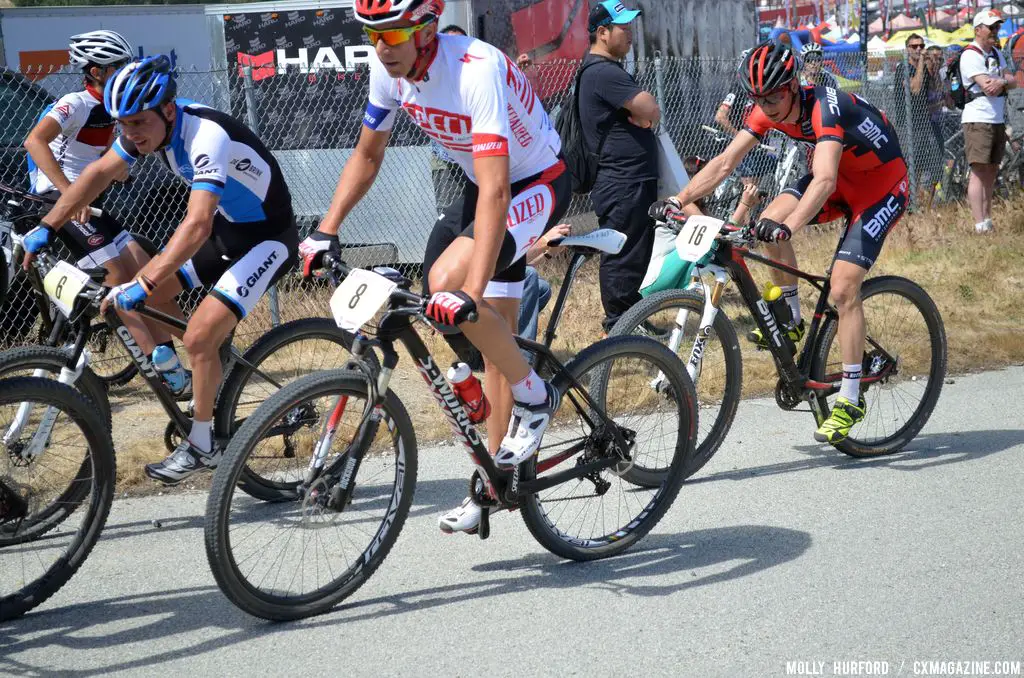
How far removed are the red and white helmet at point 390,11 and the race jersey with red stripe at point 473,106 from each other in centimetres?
22

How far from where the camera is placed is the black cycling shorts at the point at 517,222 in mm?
4371

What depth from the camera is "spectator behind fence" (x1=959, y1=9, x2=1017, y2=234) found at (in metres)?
12.5

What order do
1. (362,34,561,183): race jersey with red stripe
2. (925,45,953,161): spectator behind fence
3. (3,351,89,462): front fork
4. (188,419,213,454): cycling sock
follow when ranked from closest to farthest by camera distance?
1. (362,34,561,183): race jersey with red stripe
2. (3,351,89,462): front fork
3. (188,419,213,454): cycling sock
4. (925,45,953,161): spectator behind fence

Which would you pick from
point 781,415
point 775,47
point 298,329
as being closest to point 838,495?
point 781,415

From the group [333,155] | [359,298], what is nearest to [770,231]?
[359,298]

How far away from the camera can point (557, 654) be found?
379cm

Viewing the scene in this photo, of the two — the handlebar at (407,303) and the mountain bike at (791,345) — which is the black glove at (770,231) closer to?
the mountain bike at (791,345)

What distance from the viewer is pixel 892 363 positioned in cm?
617

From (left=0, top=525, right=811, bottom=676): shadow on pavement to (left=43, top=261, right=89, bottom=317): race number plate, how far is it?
1199mm

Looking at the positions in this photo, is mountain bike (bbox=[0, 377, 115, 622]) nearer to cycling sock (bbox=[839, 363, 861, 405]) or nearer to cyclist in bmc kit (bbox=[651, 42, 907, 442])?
cyclist in bmc kit (bbox=[651, 42, 907, 442])

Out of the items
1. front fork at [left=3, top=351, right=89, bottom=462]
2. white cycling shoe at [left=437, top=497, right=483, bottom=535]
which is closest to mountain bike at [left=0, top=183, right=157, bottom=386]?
front fork at [left=3, top=351, right=89, bottom=462]

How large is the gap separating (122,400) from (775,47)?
4475mm

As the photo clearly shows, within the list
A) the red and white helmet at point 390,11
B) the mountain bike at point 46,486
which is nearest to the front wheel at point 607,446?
the red and white helmet at point 390,11

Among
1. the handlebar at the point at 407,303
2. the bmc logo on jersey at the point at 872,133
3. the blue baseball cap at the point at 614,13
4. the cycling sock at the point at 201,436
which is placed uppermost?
the blue baseball cap at the point at 614,13
